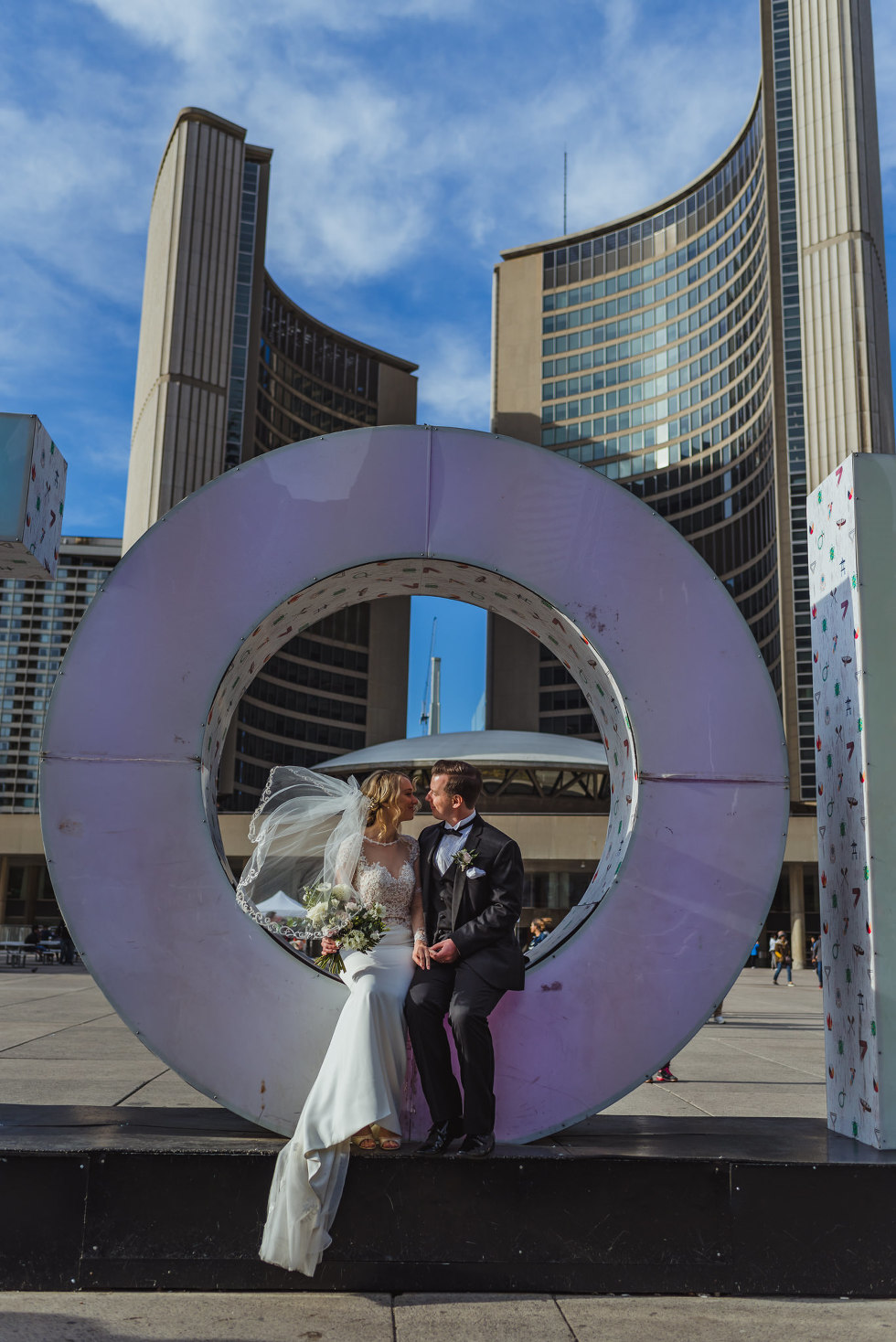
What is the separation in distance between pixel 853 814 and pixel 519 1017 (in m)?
1.81

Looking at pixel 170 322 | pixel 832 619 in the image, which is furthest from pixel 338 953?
pixel 170 322

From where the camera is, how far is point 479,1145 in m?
4.29

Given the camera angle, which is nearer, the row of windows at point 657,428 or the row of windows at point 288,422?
the row of windows at point 657,428

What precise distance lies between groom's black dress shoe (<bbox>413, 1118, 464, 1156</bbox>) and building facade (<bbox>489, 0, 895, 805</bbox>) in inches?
1438

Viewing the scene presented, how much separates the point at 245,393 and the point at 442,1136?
65.1m

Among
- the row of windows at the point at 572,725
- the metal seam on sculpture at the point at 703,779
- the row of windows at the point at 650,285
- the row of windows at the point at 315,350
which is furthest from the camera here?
the row of windows at the point at 315,350

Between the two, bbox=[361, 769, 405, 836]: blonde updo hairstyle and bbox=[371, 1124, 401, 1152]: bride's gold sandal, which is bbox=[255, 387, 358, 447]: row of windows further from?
bbox=[371, 1124, 401, 1152]: bride's gold sandal

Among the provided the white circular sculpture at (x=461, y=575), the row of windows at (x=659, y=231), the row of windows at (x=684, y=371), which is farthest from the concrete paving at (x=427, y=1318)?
the row of windows at (x=659, y=231)

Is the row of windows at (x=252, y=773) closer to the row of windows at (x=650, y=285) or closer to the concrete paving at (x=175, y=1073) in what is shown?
the row of windows at (x=650, y=285)

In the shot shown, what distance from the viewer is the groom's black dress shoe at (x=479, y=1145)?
426 cm

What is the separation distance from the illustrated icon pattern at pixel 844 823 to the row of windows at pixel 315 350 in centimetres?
7319

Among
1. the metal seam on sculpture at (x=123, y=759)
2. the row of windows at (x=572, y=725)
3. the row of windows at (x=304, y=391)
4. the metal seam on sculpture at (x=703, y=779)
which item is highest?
the row of windows at (x=304, y=391)

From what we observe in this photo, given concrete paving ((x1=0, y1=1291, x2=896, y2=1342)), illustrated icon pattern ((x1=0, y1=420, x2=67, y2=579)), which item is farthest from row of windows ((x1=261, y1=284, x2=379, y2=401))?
concrete paving ((x1=0, y1=1291, x2=896, y2=1342))

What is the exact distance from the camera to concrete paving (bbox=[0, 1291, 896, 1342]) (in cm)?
352
